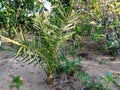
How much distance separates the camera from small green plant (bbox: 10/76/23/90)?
136 inches

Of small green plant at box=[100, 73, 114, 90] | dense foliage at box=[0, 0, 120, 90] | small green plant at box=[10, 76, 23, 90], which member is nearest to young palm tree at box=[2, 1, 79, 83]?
dense foliage at box=[0, 0, 120, 90]

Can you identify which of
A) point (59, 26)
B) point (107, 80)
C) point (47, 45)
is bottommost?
point (107, 80)

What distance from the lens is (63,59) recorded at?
3439mm

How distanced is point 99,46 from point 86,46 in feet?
0.74

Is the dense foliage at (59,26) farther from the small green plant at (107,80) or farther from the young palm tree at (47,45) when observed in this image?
the small green plant at (107,80)

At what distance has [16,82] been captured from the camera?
3.50 meters

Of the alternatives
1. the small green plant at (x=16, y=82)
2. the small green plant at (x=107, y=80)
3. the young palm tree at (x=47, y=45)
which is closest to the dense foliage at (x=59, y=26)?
the young palm tree at (x=47, y=45)

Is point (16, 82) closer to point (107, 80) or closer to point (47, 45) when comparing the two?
point (47, 45)

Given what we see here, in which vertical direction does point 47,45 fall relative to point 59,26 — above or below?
below

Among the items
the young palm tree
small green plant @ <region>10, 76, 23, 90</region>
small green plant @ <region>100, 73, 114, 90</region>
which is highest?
the young palm tree

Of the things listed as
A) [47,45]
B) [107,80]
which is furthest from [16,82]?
[107,80]

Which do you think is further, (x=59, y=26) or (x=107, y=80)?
(x=107, y=80)

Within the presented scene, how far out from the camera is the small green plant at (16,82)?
11.3 feet

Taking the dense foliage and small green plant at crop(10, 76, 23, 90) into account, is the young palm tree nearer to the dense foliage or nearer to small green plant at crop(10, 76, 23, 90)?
the dense foliage
